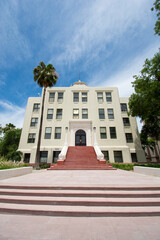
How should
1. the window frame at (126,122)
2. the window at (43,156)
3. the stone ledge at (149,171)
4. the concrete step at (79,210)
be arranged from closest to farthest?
the concrete step at (79,210) → the stone ledge at (149,171) → the window at (43,156) → the window frame at (126,122)

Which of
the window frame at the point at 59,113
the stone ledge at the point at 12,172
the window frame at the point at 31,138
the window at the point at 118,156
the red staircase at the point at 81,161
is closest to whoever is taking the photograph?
the stone ledge at the point at 12,172

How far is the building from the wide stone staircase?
12965mm

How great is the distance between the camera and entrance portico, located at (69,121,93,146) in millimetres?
18853

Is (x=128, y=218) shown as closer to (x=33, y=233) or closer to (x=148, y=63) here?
(x=33, y=233)

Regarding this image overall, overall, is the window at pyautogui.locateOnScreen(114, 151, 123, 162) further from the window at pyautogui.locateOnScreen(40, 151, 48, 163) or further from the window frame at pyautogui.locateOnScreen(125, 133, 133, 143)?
the window at pyautogui.locateOnScreen(40, 151, 48, 163)

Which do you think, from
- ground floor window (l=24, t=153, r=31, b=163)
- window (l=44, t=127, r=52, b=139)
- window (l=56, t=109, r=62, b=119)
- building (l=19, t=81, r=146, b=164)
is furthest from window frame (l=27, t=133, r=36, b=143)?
window (l=56, t=109, r=62, b=119)

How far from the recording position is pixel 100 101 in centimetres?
2211

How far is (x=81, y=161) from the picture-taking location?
12289 millimetres

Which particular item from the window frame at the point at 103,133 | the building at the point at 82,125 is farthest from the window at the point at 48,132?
the window frame at the point at 103,133

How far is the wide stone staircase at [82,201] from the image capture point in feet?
9.95

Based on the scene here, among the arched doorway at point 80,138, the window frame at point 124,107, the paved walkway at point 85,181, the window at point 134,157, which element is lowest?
the paved walkway at point 85,181

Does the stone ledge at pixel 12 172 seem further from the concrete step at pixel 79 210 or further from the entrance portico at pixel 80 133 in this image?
the entrance portico at pixel 80 133

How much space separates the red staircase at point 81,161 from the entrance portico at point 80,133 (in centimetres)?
279

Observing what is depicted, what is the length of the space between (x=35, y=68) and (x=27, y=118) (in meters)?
10.3
